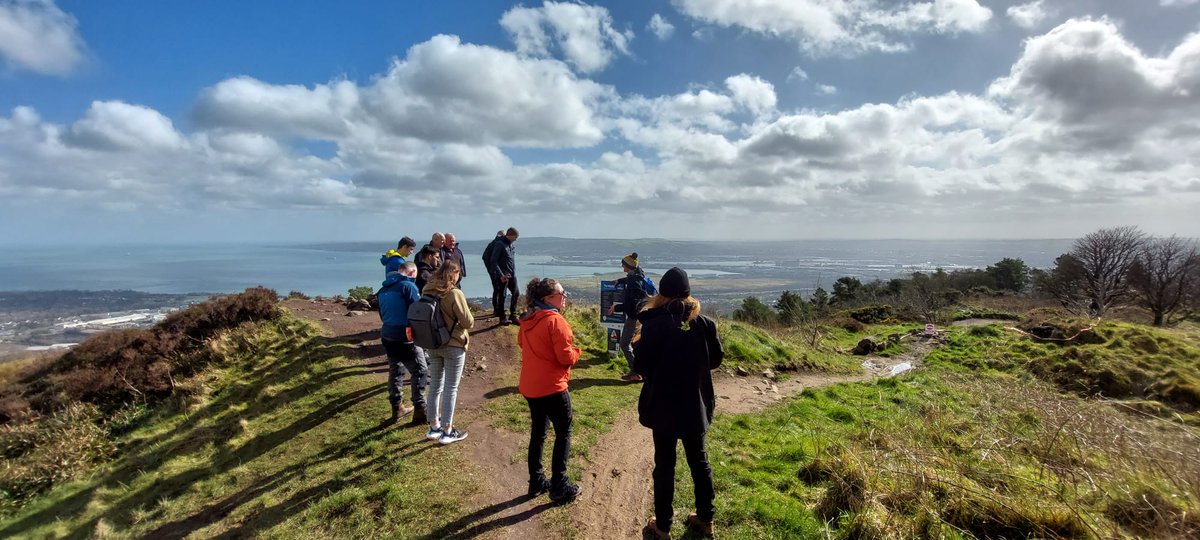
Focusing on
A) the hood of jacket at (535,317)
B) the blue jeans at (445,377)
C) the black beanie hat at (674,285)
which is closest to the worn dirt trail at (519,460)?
the blue jeans at (445,377)

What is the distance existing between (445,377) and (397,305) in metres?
1.24

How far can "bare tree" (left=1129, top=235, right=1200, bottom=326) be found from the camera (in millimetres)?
28953

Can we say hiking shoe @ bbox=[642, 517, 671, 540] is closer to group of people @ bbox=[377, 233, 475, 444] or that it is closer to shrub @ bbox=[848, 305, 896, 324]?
group of people @ bbox=[377, 233, 475, 444]

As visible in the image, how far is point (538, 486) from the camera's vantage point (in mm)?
4473

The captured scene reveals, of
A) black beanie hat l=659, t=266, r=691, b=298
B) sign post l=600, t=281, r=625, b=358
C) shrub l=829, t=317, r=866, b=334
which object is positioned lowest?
shrub l=829, t=317, r=866, b=334

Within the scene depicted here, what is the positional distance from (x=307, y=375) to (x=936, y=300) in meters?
39.1

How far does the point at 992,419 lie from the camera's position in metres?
6.48

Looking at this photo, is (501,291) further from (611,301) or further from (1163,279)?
(1163,279)

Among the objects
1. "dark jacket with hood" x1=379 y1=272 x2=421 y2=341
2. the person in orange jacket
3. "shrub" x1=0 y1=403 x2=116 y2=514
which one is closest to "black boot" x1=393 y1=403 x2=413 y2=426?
"dark jacket with hood" x1=379 y1=272 x2=421 y2=341

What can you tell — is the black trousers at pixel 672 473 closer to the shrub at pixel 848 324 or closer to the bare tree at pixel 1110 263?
the shrub at pixel 848 324

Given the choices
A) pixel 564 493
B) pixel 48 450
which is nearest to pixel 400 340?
pixel 564 493

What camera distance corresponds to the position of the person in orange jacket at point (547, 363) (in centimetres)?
397

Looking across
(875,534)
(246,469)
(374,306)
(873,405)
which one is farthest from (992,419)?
(374,306)

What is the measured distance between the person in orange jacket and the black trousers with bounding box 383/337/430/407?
97.4 inches
